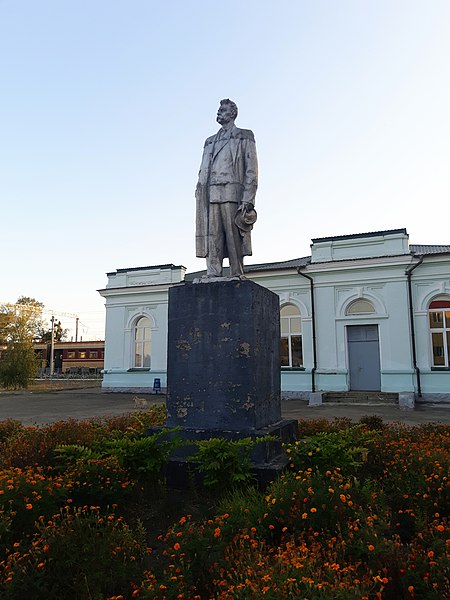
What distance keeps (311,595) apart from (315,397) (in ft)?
53.2

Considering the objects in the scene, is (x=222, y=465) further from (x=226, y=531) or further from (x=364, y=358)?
(x=364, y=358)

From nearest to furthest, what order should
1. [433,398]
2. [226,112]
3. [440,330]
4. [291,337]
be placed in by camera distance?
[226,112] → [433,398] → [440,330] → [291,337]

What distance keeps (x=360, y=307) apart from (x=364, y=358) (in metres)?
2.21

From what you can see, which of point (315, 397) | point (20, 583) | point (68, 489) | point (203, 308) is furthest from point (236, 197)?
point (315, 397)

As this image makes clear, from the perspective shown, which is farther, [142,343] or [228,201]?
[142,343]

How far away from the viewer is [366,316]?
19.2 m

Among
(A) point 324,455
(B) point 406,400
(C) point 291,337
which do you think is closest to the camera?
(A) point 324,455

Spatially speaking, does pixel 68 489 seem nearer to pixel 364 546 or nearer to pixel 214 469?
pixel 214 469

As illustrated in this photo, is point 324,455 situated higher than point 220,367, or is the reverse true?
point 220,367

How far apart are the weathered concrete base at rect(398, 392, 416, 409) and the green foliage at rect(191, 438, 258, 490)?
527 inches

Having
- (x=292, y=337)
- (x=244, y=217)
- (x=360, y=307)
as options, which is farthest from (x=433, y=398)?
(x=244, y=217)

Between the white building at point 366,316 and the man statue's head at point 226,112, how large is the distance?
1418 centimetres

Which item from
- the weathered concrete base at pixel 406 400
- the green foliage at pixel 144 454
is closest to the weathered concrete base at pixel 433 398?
the weathered concrete base at pixel 406 400

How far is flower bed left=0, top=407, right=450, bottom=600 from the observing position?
2383mm
